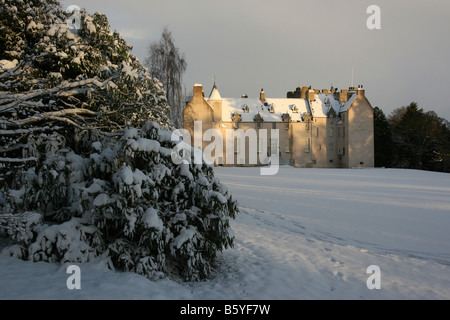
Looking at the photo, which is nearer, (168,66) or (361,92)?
(168,66)

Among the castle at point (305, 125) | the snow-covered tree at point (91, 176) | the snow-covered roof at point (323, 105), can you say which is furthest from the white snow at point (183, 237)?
the snow-covered roof at point (323, 105)

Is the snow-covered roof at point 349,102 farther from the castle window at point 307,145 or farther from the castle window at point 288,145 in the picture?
the castle window at point 288,145

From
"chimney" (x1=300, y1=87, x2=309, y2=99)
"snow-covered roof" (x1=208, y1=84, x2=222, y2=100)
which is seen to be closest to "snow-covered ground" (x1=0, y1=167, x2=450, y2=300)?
"snow-covered roof" (x1=208, y1=84, x2=222, y2=100)

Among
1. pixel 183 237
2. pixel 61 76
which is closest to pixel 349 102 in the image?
pixel 61 76

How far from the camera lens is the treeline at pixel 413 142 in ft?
172

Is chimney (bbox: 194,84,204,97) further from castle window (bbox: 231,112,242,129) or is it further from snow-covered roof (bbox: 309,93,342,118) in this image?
snow-covered roof (bbox: 309,93,342,118)

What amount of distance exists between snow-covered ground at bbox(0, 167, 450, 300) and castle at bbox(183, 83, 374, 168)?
122 feet

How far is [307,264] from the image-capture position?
7402 mm

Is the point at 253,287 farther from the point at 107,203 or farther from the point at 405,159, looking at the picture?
the point at 405,159

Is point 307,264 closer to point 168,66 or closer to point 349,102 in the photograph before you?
point 168,66

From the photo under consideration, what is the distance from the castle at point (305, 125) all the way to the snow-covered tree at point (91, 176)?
40.5 metres

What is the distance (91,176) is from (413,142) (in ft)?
194
